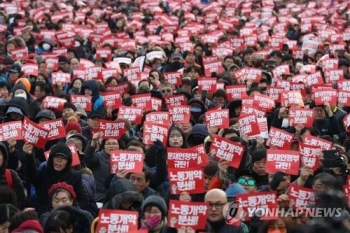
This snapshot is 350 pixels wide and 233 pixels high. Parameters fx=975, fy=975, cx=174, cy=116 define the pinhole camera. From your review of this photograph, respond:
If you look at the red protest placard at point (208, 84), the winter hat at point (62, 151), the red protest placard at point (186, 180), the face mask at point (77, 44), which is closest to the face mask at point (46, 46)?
the face mask at point (77, 44)

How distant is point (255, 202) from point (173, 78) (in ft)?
29.3

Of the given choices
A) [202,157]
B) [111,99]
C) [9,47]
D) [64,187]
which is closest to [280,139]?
[202,157]

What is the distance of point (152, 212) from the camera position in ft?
26.4

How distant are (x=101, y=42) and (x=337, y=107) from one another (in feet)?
34.6

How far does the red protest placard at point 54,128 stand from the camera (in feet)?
37.2

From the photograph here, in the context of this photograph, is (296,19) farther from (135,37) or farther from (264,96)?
(264,96)

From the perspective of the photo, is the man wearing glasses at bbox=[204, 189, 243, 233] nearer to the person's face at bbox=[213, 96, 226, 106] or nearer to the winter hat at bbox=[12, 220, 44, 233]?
the winter hat at bbox=[12, 220, 44, 233]

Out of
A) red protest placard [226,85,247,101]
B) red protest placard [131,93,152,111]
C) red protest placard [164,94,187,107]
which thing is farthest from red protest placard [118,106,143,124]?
red protest placard [226,85,247,101]

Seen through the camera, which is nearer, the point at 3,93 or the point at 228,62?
the point at 3,93

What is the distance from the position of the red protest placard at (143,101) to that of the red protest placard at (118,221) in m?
6.61

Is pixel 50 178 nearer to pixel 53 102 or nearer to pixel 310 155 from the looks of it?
pixel 310 155

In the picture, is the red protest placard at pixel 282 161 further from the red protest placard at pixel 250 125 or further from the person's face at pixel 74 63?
the person's face at pixel 74 63

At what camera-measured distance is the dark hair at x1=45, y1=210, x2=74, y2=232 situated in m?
7.40

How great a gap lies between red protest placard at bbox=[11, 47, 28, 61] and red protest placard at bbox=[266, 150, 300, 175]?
11.2m
